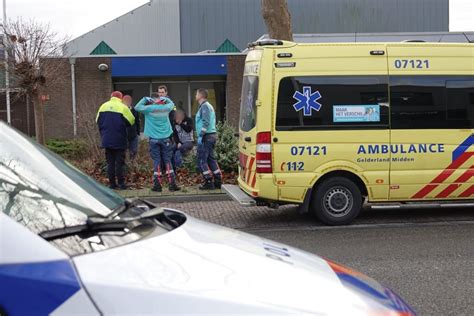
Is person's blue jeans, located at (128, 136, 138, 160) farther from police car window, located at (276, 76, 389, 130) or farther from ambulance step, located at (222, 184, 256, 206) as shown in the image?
police car window, located at (276, 76, 389, 130)

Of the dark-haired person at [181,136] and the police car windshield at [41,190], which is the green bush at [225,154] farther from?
the police car windshield at [41,190]

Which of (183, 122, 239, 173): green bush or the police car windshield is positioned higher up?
the police car windshield

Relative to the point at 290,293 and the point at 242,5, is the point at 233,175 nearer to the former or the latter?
the point at 290,293

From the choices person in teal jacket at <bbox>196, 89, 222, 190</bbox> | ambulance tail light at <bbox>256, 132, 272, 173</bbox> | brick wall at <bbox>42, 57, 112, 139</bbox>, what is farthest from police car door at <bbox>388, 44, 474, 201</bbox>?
brick wall at <bbox>42, 57, 112, 139</bbox>

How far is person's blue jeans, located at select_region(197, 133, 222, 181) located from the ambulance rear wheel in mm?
3084

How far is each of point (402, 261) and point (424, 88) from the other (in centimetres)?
299

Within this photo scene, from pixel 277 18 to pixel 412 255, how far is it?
7030 millimetres

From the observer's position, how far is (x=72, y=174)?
251 cm

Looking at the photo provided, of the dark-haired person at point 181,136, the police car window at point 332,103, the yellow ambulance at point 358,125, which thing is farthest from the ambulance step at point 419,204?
the dark-haired person at point 181,136

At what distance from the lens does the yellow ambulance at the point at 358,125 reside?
7.90 m

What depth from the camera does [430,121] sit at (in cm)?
813

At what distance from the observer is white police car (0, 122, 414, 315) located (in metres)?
1.69

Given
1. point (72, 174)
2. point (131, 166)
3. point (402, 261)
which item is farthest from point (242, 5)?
point (72, 174)

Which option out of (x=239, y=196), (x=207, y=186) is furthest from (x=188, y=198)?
(x=239, y=196)
